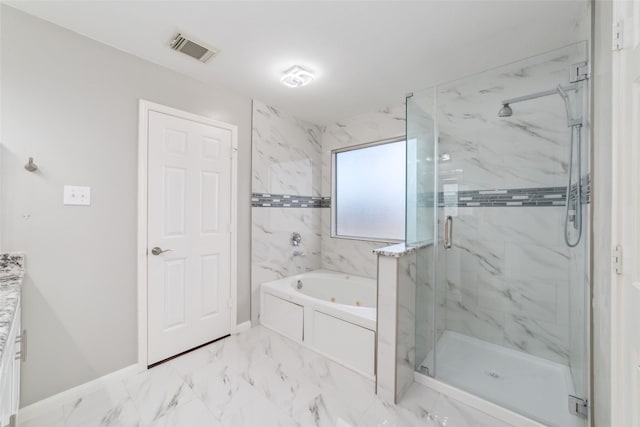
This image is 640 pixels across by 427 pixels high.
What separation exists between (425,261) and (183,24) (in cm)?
239

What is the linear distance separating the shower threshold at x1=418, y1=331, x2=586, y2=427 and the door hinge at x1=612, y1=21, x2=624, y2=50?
6.31 feet

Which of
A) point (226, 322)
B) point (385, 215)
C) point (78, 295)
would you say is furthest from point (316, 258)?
point (78, 295)

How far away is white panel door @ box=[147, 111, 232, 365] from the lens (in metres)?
2.11

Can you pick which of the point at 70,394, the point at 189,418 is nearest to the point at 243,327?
the point at 189,418

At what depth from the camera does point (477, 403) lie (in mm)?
1686

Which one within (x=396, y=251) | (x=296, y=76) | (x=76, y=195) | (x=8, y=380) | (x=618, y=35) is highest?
(x=296, y=76)

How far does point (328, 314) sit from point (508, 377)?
141 cm

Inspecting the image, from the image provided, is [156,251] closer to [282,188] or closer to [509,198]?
[282,188]

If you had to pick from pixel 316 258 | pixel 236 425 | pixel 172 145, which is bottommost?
pixel 236 425

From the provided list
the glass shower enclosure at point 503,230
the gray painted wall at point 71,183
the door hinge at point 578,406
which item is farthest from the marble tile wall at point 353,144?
the gray painted wall at point 71,183

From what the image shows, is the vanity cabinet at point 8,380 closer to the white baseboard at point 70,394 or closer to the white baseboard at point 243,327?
the white baseboard at point 70,394

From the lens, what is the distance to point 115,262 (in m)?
1.92

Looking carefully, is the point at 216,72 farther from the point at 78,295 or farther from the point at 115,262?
the point at 78,295

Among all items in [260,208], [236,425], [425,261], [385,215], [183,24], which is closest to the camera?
[236,425]
